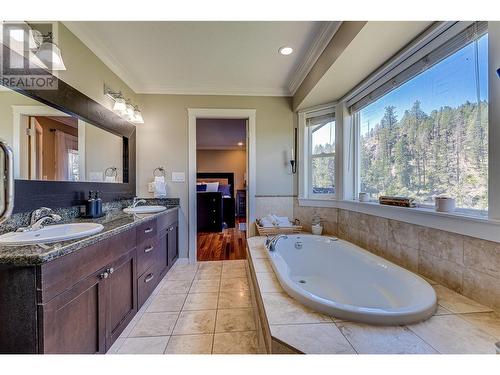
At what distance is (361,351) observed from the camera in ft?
2.77

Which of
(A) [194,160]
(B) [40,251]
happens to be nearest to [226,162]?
(A) [194,160]

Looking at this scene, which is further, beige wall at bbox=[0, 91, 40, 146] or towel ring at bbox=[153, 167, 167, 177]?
towel ring at bbox=[153, 167, 167, 177]

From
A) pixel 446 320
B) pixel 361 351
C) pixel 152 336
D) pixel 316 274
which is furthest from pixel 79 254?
pixel 316 274

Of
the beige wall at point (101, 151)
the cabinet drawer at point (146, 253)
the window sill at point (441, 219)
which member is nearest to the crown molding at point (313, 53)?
the window sill at point (441, 219)

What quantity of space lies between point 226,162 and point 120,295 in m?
6.00

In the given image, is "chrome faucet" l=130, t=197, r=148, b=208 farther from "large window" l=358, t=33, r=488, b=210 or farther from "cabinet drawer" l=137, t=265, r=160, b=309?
"large window" l=358, t=33, r=488, b=210

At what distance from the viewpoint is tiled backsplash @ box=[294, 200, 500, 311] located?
3.61 ft

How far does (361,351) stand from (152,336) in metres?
1.41

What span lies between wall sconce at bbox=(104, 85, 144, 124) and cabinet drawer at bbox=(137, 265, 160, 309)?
1743 mm

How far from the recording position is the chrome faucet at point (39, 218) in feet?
4.20

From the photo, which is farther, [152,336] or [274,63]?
[274,63]

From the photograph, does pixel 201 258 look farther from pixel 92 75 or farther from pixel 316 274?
pixel 92 75

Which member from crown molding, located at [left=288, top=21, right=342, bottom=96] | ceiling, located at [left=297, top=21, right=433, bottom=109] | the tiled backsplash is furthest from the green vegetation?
crown molding, located at [left=288, top=21, right=342, bottom=96]

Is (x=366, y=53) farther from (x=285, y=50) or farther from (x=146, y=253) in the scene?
(x=146, y=253)
